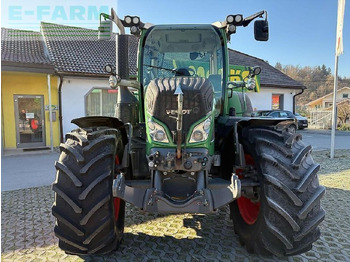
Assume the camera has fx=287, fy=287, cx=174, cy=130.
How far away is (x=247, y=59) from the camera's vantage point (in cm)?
2202

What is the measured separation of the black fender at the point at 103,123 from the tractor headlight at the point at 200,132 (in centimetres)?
98

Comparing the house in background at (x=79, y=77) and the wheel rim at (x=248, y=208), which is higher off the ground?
the house in background at (x=79, y=77)

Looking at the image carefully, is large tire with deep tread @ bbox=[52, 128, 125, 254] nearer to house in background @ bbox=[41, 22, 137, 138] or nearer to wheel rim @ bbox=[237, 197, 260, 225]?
wheel rim @ bbox=[237, 197, 260, 225]

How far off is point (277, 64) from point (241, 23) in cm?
6452

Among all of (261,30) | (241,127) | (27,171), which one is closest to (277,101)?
(27,171)

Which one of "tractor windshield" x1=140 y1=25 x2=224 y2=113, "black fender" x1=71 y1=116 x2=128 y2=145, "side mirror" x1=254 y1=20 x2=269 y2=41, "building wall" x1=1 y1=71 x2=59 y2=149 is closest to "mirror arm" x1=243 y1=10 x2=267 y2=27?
"side mirror" x1=254 y1=20 x2=269 y2=41

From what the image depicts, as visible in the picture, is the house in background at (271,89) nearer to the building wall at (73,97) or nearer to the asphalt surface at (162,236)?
the building wall at (73,97)

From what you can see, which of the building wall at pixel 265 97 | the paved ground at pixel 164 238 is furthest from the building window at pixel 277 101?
the paved ground at pixel 164 238

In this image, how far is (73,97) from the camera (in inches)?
483

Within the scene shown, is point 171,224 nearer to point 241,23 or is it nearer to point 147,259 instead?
point 147,259

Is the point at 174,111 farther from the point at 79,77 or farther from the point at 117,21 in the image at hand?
the point at 79,77

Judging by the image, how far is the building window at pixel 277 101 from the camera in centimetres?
2064

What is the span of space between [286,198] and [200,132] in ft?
3.06

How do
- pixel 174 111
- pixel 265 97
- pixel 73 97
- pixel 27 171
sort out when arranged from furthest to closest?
pixel 265 97 < pixel 73 97 < pixel 27 171 < pixel 174 111
